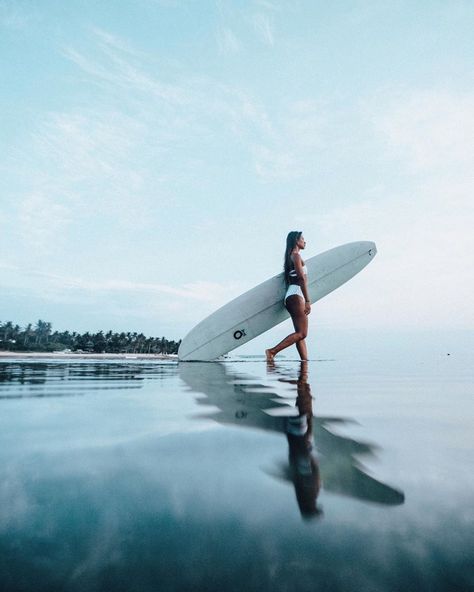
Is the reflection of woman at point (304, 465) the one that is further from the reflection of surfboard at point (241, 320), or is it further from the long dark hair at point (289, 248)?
the reflection of surfboard at point (241, 320)

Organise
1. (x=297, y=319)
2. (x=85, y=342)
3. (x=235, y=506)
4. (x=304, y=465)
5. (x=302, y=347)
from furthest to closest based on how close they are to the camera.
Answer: (x=85, y=342) < (x=302, y=347) < (x=297, y=319) < (x=304, y=465) < (x=235, y=506)

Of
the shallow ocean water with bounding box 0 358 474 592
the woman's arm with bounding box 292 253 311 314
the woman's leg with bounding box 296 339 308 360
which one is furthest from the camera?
the woman's leg with bounding box 296 339 308 360

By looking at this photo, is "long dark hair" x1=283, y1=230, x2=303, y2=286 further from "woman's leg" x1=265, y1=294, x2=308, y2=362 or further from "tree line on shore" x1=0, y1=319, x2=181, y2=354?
"tree line on shore" x1=0, y1=319, x2=181, y2=354

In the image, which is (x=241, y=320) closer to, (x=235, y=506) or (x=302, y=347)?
(x=302, y=347)

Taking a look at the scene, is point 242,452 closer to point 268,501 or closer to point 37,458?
point 268,501

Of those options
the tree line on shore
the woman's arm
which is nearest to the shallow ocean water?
the woman's arm

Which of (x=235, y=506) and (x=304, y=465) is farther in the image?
(x=304, y=465)

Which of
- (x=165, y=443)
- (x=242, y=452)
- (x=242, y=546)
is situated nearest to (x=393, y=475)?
(x=242, y=452)

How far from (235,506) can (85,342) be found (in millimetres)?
68700

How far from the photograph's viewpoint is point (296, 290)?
24.0ft

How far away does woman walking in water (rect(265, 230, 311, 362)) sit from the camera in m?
7.20

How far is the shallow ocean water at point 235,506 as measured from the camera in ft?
1.67

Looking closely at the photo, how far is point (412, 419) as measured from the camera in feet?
5.80

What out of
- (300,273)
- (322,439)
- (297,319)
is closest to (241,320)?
(297,319)
